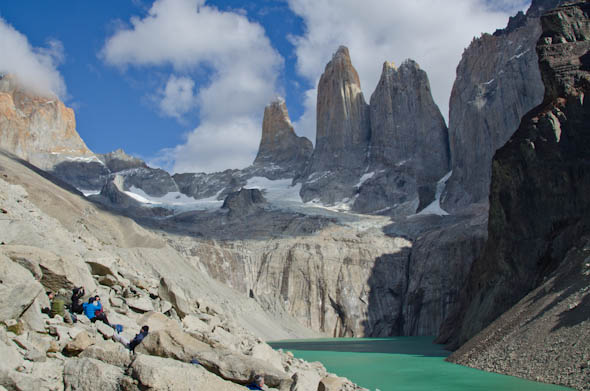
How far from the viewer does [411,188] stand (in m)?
106

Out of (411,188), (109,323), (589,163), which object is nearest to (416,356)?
(589,163)

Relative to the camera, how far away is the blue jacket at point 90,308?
12921 millimetres

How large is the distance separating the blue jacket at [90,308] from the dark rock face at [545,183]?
3019cm

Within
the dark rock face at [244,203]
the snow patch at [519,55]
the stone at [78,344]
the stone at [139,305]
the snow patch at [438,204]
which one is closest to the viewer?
the stone at [78,344]

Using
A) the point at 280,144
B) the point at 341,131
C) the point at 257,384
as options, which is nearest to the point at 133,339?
the point at 257,384

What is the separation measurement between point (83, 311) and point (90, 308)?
248 mm

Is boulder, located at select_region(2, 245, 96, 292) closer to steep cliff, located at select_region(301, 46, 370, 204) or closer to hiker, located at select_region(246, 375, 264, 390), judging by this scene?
hiker, located at select_region(246, 375, 264, 390)

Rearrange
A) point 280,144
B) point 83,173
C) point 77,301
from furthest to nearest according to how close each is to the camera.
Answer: point 280,144
point 83,173
point 77,301

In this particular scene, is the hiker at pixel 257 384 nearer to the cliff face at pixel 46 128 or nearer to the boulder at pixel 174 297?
the boulder at pixel 174 297

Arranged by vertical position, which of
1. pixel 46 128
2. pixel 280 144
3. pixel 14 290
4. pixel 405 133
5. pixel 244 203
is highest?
pixel 46 128

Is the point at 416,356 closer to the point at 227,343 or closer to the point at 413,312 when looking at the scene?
the point at 227,343

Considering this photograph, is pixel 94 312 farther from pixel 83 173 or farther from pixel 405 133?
pixel 83 173

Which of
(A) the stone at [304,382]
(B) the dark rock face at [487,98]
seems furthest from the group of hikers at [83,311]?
(B) the dark rock face at [487,98]

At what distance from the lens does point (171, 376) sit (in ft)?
33.0
